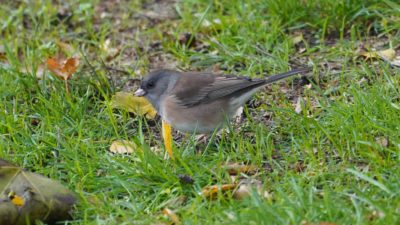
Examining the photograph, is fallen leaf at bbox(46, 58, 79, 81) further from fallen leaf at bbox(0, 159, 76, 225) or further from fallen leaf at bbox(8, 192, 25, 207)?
fallen leaf at bbox(8, 192, 25, 207)

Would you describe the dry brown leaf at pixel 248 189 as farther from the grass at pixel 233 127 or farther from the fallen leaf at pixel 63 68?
the fallen leaf at pixel 63 68

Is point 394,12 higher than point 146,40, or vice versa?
point 394,12

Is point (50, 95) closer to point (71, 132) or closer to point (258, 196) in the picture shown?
point (71, 132)

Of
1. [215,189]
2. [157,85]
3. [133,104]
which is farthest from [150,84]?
[215,189]

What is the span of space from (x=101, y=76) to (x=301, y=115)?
4.98 feet

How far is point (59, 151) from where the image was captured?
14.6 ft

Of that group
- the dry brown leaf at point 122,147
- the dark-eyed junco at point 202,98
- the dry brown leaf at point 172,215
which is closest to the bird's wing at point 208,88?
the dark-eyed junco at point 202,98

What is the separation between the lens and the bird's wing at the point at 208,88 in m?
4.62

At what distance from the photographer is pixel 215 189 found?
3861 millimetres

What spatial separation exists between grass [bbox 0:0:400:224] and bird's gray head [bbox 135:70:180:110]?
0.64 feet

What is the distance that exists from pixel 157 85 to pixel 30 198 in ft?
4.33

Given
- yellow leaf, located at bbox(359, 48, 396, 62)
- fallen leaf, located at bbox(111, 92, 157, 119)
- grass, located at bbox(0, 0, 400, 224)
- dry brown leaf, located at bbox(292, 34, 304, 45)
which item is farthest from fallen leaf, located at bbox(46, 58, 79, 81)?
yellow leaf, located at bbox(359, 48, 396, 62)

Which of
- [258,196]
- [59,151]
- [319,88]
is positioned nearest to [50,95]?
[59,151]

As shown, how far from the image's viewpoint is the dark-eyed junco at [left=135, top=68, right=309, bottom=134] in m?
4.62
